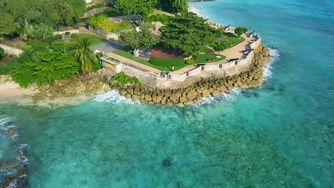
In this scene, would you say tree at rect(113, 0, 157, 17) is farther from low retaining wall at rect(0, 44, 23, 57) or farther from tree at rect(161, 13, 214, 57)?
low retaining wall at rect(0, 44, 23, 57)

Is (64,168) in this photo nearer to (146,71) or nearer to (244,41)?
(146,71)

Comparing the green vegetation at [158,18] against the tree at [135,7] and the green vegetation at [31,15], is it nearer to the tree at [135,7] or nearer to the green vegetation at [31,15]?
the tree at [135,7]

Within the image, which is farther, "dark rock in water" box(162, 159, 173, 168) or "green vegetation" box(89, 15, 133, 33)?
"green vegetation" box(89, 15, 133, 33)

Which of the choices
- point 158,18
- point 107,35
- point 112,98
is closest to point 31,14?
point 107,35

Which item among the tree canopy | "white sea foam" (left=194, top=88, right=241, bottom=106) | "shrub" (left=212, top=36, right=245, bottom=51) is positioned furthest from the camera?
"shrub" (left=212, top=36, right=245, bottom=51)

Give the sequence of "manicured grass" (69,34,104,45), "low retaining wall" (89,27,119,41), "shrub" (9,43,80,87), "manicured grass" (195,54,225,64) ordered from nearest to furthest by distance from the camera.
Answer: "shrub" (9,43,80,87)
"manicured grass" (195,54,225,64)
"manicured grass" (69,34,104,45)
"low retaining wall" (89,27,119,41)

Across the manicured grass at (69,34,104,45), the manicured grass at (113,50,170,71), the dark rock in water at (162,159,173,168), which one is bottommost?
the dark rock in water at (162,159,173,168)

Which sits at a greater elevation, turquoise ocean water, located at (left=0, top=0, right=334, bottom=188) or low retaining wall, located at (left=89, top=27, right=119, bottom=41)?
low retaining wall, located at (left=89, top=27, right=119, bottom=41)

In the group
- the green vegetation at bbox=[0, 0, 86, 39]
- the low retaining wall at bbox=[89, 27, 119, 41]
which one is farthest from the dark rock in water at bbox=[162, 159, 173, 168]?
the green vegetation at bbox=[0, 0, 86, 39]
